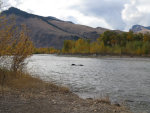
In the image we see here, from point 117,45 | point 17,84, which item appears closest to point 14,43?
point 17,84

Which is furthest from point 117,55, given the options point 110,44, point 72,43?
point 72,43

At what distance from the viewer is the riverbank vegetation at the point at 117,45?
12071 centimetres

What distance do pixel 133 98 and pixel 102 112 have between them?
7063mm

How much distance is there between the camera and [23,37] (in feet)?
49.9

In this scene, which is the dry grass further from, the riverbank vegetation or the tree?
the riverbank vegetation

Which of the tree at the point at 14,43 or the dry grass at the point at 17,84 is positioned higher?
the tree at the point at 14,43

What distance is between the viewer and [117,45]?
437 ft

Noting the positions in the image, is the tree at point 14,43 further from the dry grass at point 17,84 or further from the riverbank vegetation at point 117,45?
the riverbank vegetation at point 117,45

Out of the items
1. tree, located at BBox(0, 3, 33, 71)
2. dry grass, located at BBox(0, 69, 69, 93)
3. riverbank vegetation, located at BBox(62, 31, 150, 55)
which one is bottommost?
dry grass, located at BBox(0, 69, 69, 93)

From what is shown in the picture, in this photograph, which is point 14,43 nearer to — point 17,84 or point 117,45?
point 17,84

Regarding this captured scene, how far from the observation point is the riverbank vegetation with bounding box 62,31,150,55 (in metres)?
121

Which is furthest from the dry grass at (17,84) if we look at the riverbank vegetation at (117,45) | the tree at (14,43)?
the riverbank vegetation at (117,45)

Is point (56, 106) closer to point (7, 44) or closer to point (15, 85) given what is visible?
point (15, 85)

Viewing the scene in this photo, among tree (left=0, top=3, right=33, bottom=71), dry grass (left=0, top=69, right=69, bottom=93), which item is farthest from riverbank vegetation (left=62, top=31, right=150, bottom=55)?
dry grass (left=0, top=69, right=69, bottom=93)
